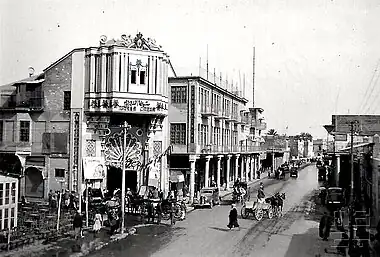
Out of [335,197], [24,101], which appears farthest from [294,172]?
[24,101]

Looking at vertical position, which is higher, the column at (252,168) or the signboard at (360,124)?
the signboard at (360,124)

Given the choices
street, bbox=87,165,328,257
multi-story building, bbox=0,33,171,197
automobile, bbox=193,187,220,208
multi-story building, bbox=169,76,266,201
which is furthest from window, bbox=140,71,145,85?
automobile, bbox=193,187,220,208

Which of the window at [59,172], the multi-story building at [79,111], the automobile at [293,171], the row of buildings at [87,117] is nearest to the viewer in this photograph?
the row of buildings at [87,117]

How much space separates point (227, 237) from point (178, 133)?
660 cm

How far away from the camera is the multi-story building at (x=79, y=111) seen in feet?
36.1

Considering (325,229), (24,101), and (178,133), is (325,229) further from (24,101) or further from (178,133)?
(178,133)

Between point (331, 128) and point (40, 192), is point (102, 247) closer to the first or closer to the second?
point (40, 192)

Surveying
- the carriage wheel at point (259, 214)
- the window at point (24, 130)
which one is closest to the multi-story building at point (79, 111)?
the window at point (24, 130)

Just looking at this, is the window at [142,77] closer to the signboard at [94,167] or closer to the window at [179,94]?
the signboard at [94,167]

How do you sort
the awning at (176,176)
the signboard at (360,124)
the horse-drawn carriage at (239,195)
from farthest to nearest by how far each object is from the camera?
the awning at (176,176)
the horse-drawn carriage at (239,195)
the signboard at (360,124)

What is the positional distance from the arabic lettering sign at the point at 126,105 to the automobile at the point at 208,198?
306 cm

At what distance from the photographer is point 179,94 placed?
50.9 feet

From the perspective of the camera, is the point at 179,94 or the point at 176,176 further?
the point at 179,94

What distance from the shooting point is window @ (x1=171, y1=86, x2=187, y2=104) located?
15.4 metres
